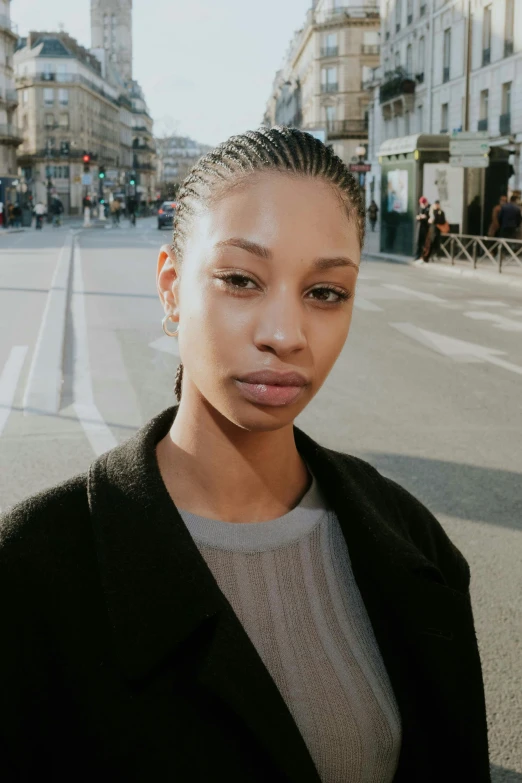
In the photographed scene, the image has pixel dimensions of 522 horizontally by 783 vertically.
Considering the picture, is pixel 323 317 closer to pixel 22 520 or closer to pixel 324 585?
pixel 324 585

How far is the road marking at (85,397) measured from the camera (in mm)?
6900

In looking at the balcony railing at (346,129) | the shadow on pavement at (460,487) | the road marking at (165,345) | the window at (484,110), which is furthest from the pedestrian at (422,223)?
the balcony railing at (346,129)

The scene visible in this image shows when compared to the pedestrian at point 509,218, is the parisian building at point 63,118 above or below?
above

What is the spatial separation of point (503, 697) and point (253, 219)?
2.38 meters

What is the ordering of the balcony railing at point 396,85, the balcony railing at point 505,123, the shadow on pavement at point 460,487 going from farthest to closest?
the balcony railing at point 396,85 < the balcony railing at point 505,123 < the shadow on pavement at point 460,487

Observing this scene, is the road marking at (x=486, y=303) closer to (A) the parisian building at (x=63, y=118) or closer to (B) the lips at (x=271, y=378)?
(B) the lips at (x=271, y=378)

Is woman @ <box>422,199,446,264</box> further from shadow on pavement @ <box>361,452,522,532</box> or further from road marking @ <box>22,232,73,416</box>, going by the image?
shadow on pavement @ <box>361,452,522,532</box>

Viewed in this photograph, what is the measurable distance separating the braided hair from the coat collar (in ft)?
1.29

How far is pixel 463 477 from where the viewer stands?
6.01 m

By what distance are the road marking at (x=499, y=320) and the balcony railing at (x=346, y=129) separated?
68.4m

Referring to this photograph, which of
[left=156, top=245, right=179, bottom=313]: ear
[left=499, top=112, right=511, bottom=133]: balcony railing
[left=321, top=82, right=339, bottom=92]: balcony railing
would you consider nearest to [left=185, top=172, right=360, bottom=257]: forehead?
[left=156, top=245, right=179, bottom=313]: ear

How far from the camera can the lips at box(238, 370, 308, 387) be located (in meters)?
1.50

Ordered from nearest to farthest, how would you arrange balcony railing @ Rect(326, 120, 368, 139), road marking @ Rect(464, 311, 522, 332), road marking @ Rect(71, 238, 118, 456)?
road marking @ Rect(71, 238, 118, 456) → road marking @ Rect(464, 311, 522, 332) → balcony railing @ Rect(326, 120, 368, 139)

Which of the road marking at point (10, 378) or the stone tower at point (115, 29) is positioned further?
the stone tower at point (115, 29)
